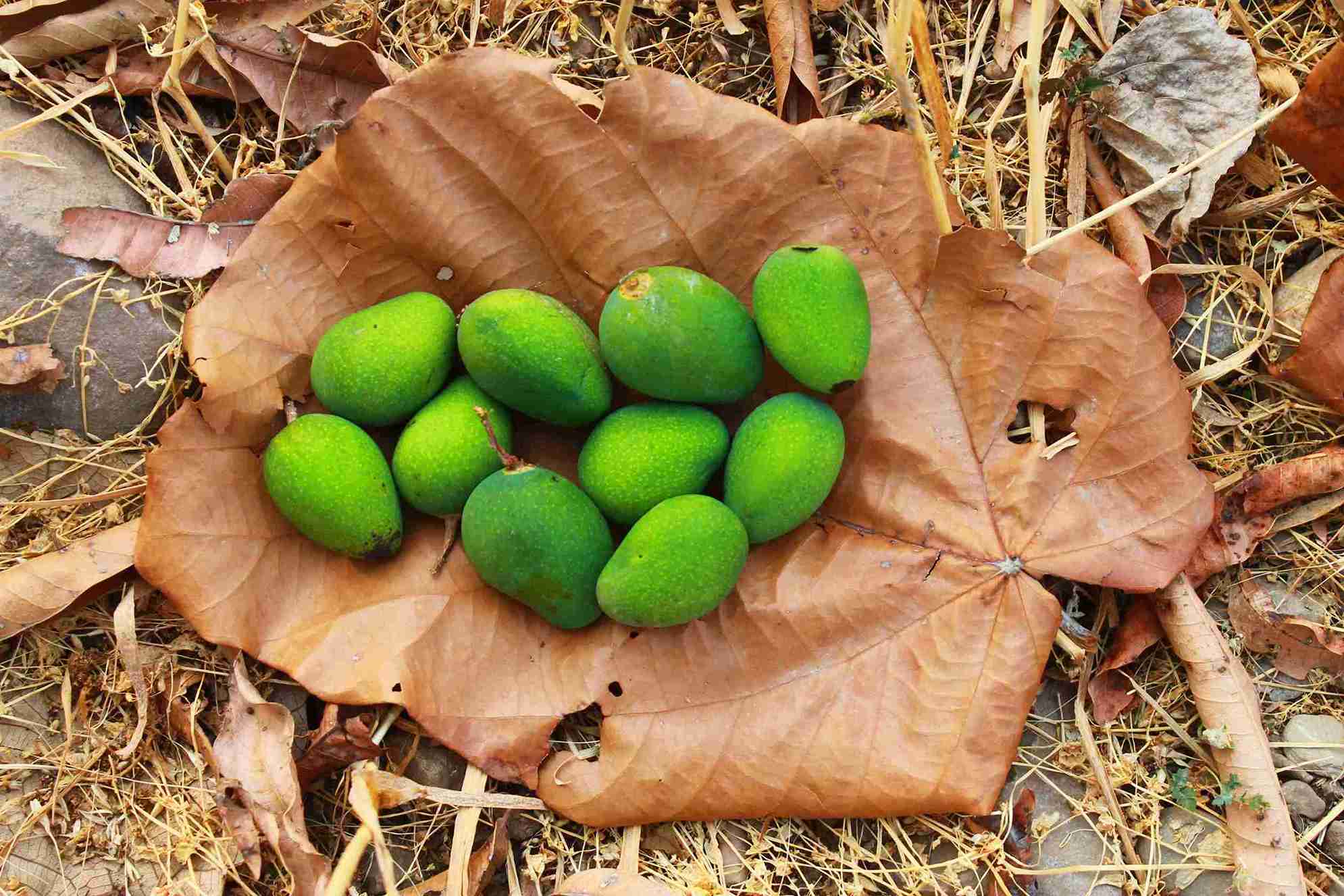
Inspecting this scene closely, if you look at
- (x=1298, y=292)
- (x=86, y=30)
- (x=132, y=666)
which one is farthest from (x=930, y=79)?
(x=132, y=666)

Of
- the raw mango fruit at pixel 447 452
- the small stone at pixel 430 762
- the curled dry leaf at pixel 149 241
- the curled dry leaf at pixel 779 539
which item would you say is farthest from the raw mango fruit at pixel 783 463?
the curled dry leaf at pixel 149 241

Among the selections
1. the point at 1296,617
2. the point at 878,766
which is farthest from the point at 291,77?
the point at 1296,617

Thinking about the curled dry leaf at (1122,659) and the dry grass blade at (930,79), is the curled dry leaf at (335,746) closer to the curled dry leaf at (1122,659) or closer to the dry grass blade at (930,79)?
the curled dry leaf at (1122,659)

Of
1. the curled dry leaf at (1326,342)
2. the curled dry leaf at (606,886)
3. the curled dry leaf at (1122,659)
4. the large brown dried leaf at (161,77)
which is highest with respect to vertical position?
the large brown dried leaf at (161,77)

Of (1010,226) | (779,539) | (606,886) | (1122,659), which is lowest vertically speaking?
(606,886)

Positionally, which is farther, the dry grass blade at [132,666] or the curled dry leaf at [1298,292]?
the curled dry leaf at [1298,292]

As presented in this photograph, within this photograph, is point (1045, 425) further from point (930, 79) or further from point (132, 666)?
point (132, 666)
